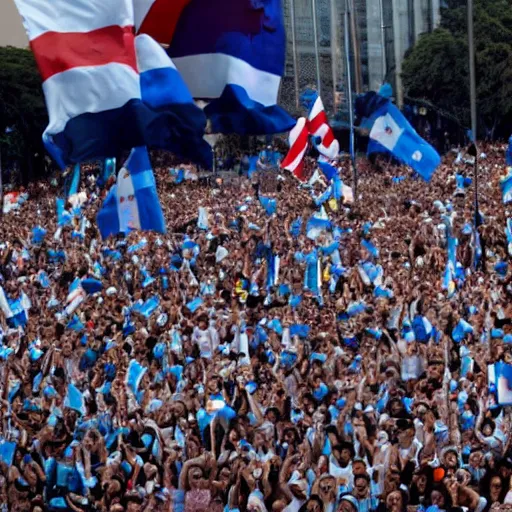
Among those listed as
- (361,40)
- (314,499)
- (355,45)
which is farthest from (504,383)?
(361,40)

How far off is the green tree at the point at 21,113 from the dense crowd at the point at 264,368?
3695cm

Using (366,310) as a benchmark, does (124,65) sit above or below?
above

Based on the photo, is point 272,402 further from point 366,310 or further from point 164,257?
point 164,257

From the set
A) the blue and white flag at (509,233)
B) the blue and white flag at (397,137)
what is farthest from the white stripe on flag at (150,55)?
the blue and white flag at (509,233)

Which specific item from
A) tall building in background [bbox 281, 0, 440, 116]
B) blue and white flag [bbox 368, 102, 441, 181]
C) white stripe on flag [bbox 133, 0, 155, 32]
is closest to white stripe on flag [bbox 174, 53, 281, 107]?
white stripe on flag [bbox 133, 0, 155, 32]

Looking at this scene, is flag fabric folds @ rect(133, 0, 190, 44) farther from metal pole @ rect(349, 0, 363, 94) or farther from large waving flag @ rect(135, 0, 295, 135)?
metal pole @ rect(349, 0, 363, 94)

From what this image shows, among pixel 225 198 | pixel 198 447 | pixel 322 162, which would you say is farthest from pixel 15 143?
pixel 198 447

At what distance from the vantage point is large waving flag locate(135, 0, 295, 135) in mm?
13898

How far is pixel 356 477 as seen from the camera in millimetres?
12648

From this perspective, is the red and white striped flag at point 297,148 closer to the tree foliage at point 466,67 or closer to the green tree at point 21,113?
the tree foliage at point 466,67

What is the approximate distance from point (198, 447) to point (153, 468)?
50 cm

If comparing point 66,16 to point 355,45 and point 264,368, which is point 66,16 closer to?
point 264,368

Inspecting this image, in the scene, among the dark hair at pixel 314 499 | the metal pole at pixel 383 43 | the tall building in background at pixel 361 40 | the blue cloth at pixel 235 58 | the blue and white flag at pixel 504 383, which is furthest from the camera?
the metal pole at pixel 383 43

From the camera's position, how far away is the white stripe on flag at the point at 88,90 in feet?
43.5
